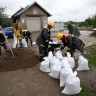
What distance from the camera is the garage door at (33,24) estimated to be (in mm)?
27266

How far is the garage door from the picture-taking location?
2727cm

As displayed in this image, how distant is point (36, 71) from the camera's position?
6527 mm

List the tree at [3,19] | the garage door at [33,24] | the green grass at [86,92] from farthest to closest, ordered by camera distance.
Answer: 1. the tree at [3,19]
2. the garage door at [33,24]
3. the green grass at [86,92]

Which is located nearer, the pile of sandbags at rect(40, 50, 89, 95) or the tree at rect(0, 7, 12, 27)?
the pile of sandbags at rect(40, 50, 89, 95)

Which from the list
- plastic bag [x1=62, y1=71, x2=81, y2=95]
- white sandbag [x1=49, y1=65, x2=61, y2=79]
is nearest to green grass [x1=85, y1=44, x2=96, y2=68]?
white sandbag [x1=49, y1=65, x2=61, y2=79]

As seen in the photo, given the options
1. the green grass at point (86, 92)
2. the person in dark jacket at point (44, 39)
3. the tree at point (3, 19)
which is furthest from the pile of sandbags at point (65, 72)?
the tree at point (3, 19)

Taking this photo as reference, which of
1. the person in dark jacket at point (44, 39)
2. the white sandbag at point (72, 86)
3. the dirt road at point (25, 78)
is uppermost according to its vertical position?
the person in dark jacket at point (44, 39)

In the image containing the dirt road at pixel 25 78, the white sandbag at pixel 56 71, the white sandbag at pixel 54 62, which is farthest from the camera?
the white sandbag at pixel 54 62

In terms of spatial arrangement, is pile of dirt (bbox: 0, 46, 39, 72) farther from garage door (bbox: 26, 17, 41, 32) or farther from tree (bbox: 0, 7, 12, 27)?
tree (bbox: 0, 7, 12, 27)

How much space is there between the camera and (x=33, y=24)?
90.5 ft

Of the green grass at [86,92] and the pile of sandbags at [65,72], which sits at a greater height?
the pile of sandbags at [65,72]

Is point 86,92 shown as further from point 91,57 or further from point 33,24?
point 33,24

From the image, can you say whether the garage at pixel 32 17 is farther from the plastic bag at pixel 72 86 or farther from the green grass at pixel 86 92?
the plastic bag at pixel 72 86

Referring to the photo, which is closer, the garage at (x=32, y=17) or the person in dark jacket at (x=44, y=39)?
the person in dark jacket at (x=44, y=39)
